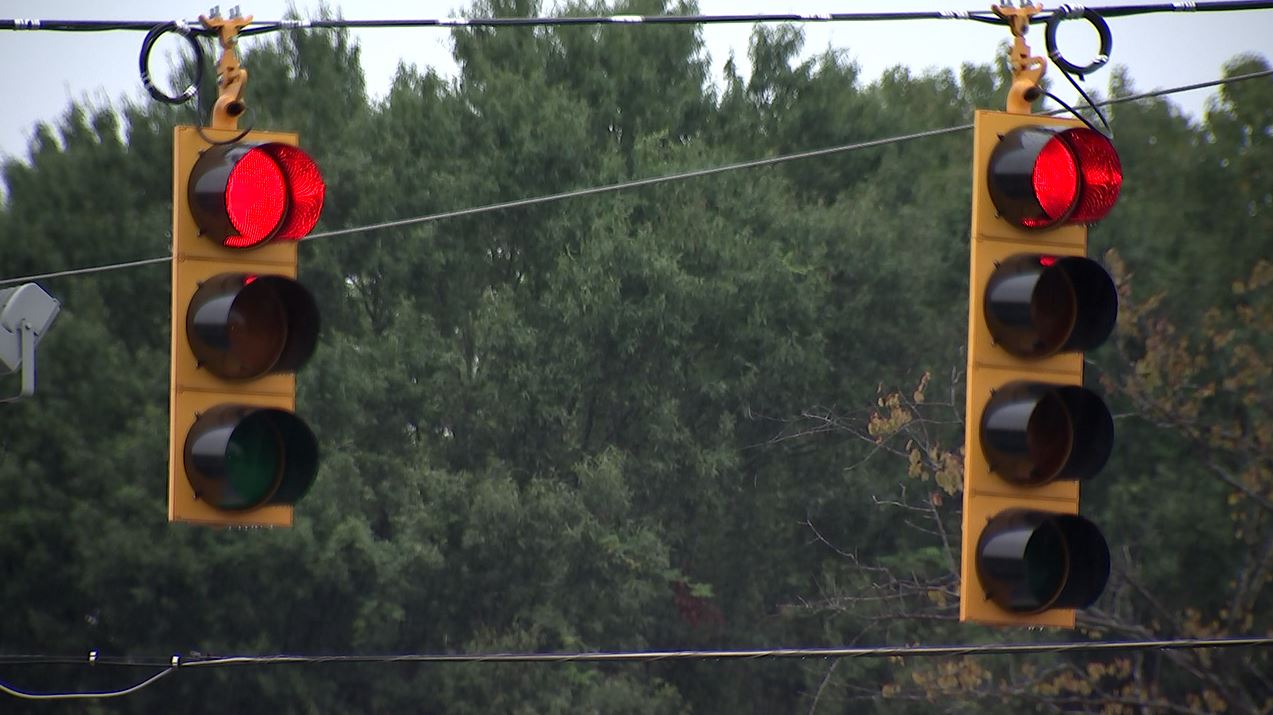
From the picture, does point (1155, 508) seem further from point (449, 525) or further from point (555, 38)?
point (555, 38)

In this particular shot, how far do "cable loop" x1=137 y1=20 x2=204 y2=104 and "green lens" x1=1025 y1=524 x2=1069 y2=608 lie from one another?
2.41 meters

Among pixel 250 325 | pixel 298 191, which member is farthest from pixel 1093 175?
pixel 250 325

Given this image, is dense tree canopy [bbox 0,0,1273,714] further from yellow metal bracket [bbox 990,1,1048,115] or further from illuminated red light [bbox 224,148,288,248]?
illuminated red light [bbox 224,148,288,248]

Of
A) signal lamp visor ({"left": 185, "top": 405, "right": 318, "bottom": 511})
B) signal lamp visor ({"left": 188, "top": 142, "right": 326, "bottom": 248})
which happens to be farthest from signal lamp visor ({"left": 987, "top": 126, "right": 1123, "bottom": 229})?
signal lamp visor ({"left": 185, "top": 405, "right": 318, "bottom": 511})

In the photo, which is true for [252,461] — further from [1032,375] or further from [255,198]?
[1032,375]

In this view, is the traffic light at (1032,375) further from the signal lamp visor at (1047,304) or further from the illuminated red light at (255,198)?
the illuminated red light at (255,198)

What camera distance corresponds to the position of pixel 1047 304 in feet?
15.5

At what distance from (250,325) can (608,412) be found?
35.1 meters

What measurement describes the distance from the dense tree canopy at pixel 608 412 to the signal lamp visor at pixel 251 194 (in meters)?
24.9

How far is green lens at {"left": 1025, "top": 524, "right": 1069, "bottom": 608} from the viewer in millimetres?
4719

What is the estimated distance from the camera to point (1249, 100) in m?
32.9

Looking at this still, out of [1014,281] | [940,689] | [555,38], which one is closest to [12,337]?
[1014,281]

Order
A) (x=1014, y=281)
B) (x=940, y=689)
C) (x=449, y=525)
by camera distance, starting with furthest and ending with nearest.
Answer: (x=449, y=525) → (x=940, y=689) → (x=1014, y=281)

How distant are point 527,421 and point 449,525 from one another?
10.5 feet
